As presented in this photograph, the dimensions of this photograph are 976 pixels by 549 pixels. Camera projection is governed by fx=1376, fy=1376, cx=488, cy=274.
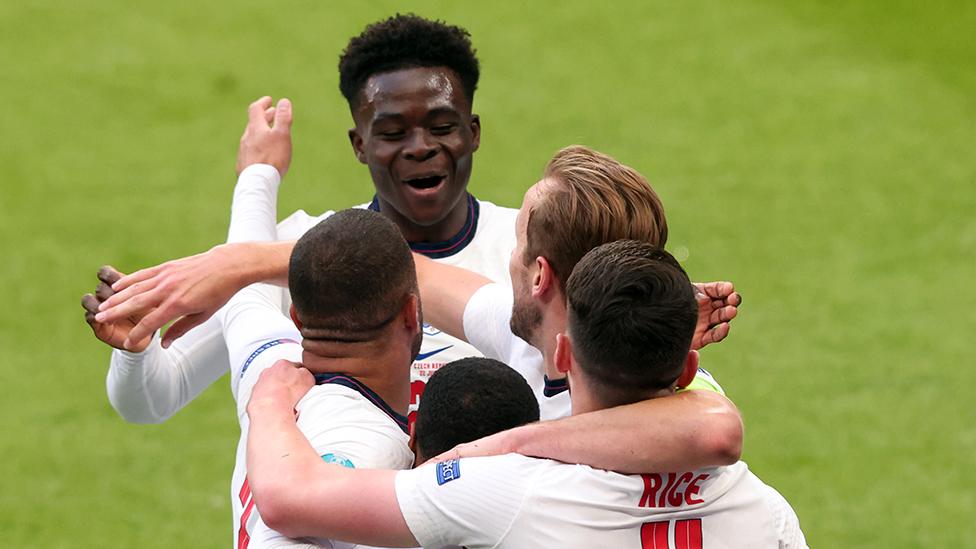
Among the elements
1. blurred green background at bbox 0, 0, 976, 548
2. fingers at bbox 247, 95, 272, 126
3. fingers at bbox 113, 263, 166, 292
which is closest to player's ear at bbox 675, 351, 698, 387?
fingers at bbox 113, 263, 166, 292

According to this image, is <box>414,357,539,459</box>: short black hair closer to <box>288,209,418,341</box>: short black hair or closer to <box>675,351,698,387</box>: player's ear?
<box>288,209,418,341</box>: short black hair

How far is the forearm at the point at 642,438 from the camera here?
8.83 ft

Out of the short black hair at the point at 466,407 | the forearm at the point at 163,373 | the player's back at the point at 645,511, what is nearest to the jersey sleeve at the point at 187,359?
the forearm at the point at 163,373

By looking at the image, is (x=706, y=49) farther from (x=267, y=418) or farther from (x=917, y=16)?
(x=267, y=418)

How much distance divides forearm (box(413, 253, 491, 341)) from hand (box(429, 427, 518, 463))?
0.96m

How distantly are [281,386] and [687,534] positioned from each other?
3.03 feet

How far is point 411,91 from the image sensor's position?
4.20 meters

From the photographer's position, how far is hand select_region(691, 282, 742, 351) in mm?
3350

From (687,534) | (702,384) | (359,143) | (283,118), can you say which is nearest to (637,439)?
(687,534)

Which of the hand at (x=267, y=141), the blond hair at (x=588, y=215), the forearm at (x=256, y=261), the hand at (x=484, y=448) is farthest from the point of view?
the hand at (x=267, y=141)

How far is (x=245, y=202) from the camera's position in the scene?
4078 millimetres

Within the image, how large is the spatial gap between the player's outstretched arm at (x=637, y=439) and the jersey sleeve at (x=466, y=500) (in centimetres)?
8

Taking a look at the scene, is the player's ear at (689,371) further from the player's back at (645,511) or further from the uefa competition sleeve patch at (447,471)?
the uefa competition sleeve patch at (447,471)

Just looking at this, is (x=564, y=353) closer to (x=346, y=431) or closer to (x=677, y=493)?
(x=677, y=493)
